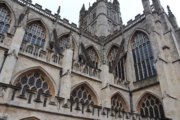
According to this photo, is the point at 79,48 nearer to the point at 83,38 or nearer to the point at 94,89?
the point at 83,38

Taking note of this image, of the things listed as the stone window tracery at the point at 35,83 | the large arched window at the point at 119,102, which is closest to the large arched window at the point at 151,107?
the large arched window at the point at 119,102

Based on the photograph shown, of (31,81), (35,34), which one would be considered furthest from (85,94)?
(35,34)

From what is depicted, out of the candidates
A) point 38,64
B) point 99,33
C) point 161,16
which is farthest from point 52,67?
point 99,33

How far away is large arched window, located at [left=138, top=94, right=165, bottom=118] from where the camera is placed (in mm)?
11336

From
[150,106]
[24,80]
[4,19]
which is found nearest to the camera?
[24,80]

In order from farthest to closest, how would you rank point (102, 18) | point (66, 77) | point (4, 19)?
point (102, 18) < point (4, 19) < point (66, 77)

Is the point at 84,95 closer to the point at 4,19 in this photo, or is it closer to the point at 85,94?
the point at 85,94

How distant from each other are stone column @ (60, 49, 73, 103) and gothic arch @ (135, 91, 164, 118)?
694cm

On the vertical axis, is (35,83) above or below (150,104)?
above

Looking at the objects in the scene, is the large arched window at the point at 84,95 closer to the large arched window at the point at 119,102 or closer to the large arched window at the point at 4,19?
the large arched window at the point at 119,102

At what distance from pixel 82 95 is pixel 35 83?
3749mm

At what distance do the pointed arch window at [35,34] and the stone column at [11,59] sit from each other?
3.84m

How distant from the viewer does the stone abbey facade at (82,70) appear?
6297mm

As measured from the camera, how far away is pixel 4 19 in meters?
12.4
